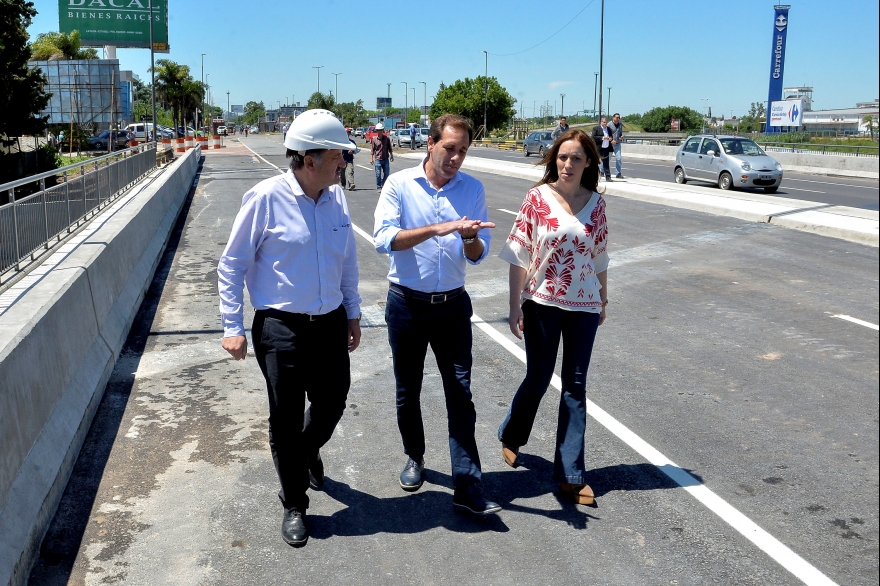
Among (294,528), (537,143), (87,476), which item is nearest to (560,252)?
(294,528)

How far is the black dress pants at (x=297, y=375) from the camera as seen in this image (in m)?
4.12

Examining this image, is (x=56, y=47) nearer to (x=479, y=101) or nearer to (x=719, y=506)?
(x=479, y=101)

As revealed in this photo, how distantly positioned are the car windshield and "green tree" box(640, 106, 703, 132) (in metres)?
95.6

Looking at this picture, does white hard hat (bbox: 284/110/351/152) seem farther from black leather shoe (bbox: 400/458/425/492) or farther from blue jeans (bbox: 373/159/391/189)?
blue jeans (bbox: 373/159/391/189)

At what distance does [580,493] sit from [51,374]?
10.1 feet

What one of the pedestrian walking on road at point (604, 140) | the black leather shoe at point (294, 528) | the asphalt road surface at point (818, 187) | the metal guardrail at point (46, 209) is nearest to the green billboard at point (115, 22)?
the asphalt road surface at point (818, 187)

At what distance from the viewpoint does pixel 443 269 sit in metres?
4.39

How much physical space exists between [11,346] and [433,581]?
2.35m

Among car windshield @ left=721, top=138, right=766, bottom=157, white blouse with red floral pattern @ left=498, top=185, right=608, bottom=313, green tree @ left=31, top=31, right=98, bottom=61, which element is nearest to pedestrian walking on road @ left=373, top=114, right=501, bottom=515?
white blouse with red floral pattern @ left=498, top=185, right=608, bottom=313

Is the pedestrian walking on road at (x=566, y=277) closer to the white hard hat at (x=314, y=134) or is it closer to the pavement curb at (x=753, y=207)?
the white hard hat at (x=314, y=134)

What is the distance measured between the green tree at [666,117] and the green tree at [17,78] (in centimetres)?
9688

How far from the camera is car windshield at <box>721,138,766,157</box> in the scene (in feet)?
81.4

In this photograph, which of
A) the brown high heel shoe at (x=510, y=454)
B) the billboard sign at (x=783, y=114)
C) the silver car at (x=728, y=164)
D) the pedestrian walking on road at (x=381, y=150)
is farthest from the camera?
the billboard sign at (x=783, y=114)

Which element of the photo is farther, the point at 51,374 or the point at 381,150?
the point at 381,150
